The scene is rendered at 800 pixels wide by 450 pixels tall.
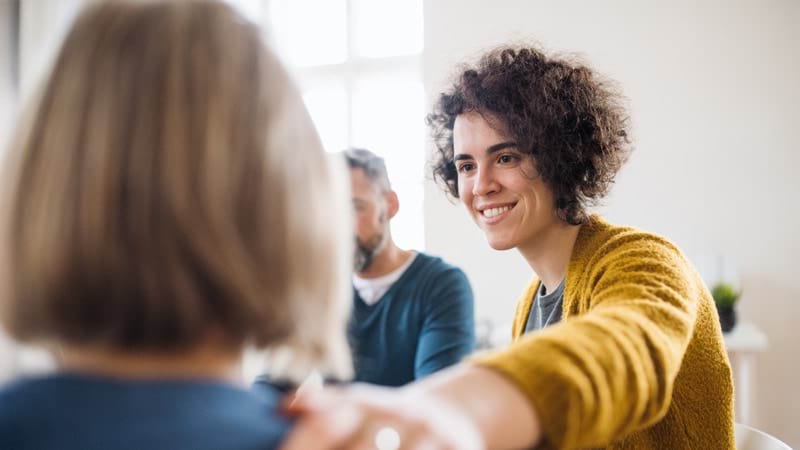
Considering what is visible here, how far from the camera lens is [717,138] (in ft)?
11.0

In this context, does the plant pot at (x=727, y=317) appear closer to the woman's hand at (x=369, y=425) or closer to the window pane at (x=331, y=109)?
the window pane at (x=331, y=109)

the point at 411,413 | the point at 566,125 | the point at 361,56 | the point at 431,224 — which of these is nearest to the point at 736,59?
the point at 431,224

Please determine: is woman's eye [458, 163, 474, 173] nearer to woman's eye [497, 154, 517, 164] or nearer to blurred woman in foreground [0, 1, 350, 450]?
woman's eye [497, 154, 517, 164]

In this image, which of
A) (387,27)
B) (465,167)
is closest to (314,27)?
(387,27)

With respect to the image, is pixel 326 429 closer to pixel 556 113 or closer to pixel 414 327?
pixel 414 327

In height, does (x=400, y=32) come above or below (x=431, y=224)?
above

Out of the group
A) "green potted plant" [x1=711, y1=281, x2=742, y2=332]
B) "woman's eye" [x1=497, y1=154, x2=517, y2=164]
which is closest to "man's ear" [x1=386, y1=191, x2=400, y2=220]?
"woman's eye" [x1=497, y1=154, x2=517, y2=164]

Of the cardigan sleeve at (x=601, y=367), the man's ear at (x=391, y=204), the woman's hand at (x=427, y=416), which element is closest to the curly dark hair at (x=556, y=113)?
the man's ear at (x=391, y=204)

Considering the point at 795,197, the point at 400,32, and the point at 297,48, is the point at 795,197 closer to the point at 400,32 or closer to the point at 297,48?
the point at 400,32

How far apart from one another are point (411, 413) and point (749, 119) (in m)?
3.43

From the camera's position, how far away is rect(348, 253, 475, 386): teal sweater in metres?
1.25

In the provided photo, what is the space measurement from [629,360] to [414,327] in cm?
74

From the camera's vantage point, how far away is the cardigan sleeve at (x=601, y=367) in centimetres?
53

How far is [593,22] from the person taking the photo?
3.51 meters
